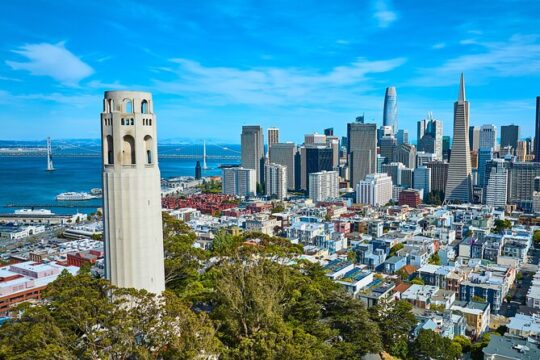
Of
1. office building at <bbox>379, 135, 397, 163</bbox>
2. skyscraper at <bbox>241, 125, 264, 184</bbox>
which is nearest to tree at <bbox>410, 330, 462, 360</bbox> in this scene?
skyscraper at <bbox>241, 125, 264, 184</bbox>

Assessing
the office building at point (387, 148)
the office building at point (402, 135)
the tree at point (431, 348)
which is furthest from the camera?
the office building at point (402, 135)

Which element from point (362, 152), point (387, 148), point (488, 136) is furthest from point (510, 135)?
point (362, 152)

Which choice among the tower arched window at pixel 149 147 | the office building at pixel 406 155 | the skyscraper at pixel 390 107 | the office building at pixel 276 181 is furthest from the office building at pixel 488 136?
the tower arched window at pixel 149 147

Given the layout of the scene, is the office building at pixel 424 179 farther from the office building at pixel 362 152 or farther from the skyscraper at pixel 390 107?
the skyscraper at pixel 390 107

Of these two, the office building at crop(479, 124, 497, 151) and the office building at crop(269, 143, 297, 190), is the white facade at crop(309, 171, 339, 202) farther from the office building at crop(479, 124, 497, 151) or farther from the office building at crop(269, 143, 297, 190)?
the office building at crop(479, 124, 497, 151)

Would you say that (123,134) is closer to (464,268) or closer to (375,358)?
(375,358)

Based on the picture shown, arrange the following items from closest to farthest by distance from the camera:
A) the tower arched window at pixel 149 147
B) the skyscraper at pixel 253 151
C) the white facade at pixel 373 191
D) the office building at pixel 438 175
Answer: the tower arched window at pixel 149 147 < the white facade at pixel 373 191 < the office building at pixel 438 175 < the skyscraper at pixel 253 151
